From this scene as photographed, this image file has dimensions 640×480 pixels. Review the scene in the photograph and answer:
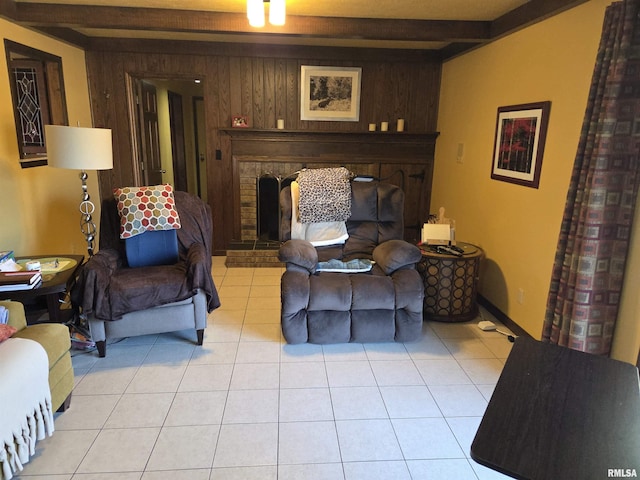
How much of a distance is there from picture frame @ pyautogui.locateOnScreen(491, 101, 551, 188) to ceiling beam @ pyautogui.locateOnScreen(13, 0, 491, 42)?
2.60 feet

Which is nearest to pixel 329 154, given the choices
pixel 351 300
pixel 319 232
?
pixel 319 232

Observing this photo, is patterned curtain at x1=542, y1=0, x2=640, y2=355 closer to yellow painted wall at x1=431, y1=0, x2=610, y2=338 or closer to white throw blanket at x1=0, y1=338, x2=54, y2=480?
yellow painted wall at x1=431, y1=0, x2=610, y2=338

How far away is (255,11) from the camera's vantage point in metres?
2.61

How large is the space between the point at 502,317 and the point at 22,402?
311cm

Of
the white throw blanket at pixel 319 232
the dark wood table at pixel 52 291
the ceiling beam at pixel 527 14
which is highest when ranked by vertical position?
the ceiling beam at pixel 527 14

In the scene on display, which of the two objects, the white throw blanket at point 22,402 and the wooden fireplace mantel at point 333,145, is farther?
the wooden fireplace mantel at point 333,145

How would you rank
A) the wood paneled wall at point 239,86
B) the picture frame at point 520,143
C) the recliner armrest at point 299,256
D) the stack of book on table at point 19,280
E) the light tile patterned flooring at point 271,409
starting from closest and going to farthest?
1. the light tile patterned flooring at point 271,409
2. the stack of book on table at point 19,280
3. the picture frame at point 520,143
4. the recliner armrest at point 299,256
5. the wood paneled wall at point 239,86

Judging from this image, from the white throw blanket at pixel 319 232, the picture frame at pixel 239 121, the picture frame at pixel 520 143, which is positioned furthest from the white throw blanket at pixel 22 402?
the picture frame at pixel 239 121

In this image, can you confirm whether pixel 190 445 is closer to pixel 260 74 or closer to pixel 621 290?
pixel 621 290

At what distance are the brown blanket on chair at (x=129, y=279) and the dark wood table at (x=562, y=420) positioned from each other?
80.2 inches

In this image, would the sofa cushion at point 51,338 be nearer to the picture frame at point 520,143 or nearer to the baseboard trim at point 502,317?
the baseboard trim at point 502,317

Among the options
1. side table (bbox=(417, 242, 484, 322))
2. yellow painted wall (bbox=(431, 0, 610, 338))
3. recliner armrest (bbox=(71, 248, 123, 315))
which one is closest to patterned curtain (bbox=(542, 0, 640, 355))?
yellow painted wall (bbox=(431, 0, 610, 338))

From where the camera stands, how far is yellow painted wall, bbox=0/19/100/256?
10.4 feet

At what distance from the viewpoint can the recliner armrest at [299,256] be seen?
300cm
